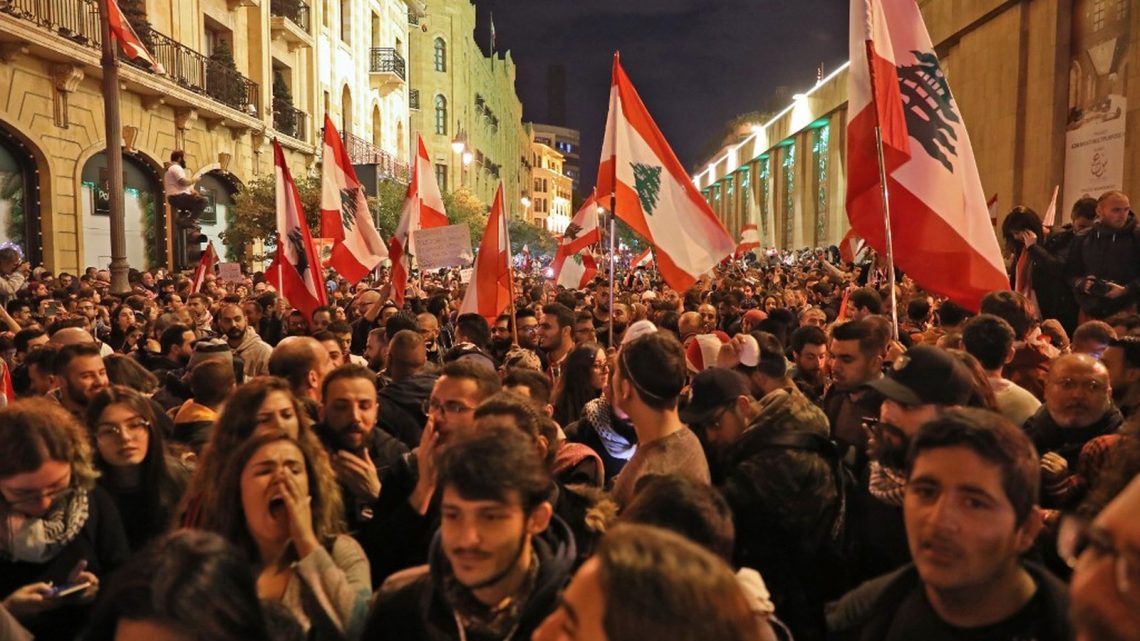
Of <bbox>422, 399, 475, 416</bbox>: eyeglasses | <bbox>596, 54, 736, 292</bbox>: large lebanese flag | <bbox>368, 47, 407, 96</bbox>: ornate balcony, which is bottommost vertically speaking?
<bbox>422, 399, 475, 416</bbox>: eyeglasses

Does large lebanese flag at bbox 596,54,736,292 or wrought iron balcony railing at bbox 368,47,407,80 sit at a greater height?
wrought iron balcony railing at bbox 368,47,407,80

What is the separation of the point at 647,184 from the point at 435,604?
19.8ft

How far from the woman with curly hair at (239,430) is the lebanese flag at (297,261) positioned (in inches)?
239

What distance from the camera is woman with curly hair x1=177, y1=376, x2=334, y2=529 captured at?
2.95m

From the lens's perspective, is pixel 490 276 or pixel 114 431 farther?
pixel 490 276

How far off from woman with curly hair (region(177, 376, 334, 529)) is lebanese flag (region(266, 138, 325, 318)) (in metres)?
6.07

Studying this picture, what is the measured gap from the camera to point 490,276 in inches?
352

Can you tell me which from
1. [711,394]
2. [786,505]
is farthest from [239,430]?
[786,505]

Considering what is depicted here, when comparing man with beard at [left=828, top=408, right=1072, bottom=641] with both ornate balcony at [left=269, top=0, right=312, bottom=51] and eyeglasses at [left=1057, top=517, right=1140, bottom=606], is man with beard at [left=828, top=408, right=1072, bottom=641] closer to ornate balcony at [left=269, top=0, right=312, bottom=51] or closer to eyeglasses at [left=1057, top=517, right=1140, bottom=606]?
eyeglasses at [left=1057, top=517, right=1140, bottom=606]

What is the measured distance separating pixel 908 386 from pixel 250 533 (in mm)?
2269

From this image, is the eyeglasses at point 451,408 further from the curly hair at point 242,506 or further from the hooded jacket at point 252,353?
the hooded jacket at point 252,353

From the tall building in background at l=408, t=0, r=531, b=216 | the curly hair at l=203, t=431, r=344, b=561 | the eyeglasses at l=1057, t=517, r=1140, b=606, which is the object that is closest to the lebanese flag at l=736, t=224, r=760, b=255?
the curly hair at l=203, t=431, r=344, b=561

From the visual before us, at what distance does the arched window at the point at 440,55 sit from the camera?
61.7 metres

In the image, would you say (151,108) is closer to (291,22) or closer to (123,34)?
(123,34)
